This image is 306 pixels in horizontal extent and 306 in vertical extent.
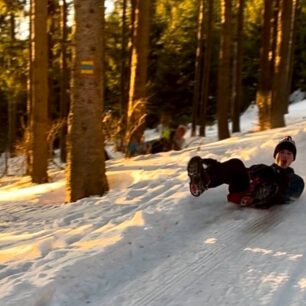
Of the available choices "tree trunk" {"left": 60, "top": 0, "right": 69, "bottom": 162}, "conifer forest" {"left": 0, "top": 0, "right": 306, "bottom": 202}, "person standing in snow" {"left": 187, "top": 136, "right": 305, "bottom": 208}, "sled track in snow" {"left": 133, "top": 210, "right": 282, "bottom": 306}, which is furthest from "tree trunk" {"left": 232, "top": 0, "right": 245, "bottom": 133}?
"sled track in snow" {"left": 133, "top": 210, "right": 282, "bottom": 306}

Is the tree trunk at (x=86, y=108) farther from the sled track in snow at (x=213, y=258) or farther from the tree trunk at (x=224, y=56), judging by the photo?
the tree trunk at (x=224, y=56)

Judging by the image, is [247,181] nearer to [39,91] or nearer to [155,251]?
[155,251]

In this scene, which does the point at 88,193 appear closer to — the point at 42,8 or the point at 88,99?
the point at 88,99

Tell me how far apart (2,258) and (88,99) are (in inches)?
150

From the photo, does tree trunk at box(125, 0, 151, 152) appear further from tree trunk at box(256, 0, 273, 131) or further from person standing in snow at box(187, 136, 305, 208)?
person standing in snow at box(187, 136, 305, 208)

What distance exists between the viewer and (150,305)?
4.37 m

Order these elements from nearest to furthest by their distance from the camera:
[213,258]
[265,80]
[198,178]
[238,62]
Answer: [213,258] < [198,178] < [265,80] < [238,62]

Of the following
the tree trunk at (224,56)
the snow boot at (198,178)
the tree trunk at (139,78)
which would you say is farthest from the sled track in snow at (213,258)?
the tree trunk at (224,56)

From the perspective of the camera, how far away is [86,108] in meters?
8.88

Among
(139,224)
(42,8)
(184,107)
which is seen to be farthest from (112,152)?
(184,107)

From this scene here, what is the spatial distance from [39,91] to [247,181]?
693cm

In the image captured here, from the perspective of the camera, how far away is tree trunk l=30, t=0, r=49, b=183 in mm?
12609

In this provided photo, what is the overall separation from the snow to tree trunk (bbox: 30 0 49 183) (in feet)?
13.5

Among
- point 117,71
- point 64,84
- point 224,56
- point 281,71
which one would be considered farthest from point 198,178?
point 117,71
